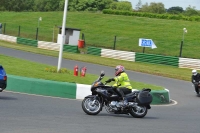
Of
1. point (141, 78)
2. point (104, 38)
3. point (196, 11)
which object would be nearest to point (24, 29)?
point (104, 38)

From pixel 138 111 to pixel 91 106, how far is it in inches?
57.7

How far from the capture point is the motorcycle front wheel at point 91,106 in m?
13.1

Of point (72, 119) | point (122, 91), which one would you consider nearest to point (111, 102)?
point (122, 91)

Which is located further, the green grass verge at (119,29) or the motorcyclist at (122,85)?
the green grass verge at (119,29)

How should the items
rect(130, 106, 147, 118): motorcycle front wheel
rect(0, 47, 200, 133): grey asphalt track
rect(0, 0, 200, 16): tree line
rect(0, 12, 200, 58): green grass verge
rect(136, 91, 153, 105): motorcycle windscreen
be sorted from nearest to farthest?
rect(0, 47, 200, 133): grey asphalt track < rect(136, 91, 153, 105): motorcycle windscreen < rect(130, 106, 147, 118): motorcycle front wheel < rect(0, 12, 200, 58): green grass verge < rect(0, 0, 200, 16): tree line

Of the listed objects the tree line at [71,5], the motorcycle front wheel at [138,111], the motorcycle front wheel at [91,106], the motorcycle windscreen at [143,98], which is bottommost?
the motorcycle front wheel at [138,111]

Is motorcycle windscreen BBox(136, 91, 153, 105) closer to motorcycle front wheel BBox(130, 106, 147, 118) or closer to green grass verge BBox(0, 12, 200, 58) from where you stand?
motorcycle front wheel BBox(130, 106, 147, 118)

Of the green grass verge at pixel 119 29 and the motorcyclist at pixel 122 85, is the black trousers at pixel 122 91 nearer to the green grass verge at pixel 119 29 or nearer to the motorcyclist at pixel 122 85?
the motorcyclist at pixel 122 85

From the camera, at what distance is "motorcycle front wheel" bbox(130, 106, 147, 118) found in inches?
542

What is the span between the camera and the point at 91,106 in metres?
13.2

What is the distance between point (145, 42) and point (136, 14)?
111 feet

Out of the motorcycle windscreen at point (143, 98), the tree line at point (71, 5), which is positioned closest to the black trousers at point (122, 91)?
the motorcycle windscreen at point (143, 98)

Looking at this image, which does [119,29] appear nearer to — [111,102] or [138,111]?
[138,111]

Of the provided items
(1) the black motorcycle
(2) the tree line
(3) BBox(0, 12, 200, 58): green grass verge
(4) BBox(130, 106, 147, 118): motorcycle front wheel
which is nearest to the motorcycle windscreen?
(1) the black motorcycle
